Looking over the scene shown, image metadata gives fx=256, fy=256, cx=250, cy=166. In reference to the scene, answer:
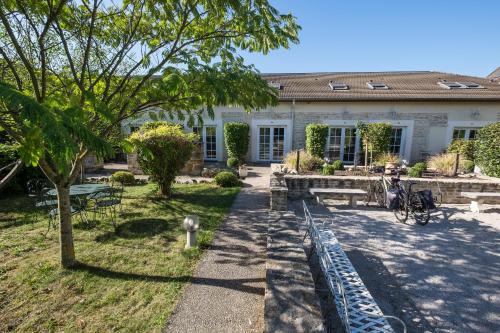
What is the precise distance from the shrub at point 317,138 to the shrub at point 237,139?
328cm

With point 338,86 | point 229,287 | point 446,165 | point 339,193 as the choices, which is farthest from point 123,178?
point 338,86

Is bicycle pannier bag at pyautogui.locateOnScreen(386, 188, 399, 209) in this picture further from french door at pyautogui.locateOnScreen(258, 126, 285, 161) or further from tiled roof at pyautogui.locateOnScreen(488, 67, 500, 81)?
tiled roof at pyautogui.locateOnScreen(488, 67, 500, 81)

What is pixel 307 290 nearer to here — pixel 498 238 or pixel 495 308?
pixel 495 308

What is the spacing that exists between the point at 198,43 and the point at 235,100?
5.63 feet

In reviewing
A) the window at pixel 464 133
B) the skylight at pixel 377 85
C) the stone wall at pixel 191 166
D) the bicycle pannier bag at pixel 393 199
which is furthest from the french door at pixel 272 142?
the window at pixel 464 133

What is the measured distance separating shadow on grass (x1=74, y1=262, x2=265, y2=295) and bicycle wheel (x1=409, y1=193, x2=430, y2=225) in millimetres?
4606

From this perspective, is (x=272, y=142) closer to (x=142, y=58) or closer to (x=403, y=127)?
(x=403, y=127)

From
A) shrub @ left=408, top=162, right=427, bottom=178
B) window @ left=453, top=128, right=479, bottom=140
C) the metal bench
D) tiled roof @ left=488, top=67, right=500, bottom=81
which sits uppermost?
tiled roof @ left=488, top=67, right=500, bottom=81

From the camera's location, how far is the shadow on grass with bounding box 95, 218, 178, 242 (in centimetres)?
475

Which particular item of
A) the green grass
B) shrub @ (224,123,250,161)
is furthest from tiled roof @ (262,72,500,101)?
the green grass

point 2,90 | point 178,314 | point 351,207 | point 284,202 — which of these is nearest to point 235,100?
point 2,90

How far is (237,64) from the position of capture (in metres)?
3.45

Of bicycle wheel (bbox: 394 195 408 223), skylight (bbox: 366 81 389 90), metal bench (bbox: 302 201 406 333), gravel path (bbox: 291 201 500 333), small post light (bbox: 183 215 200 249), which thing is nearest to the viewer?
metal bench (bbox: 302 201 406 333)

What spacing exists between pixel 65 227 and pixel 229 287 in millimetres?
2409
